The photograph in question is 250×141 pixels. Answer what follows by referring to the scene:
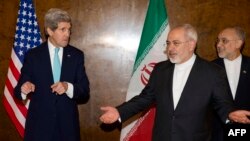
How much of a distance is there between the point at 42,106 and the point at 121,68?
136 cm

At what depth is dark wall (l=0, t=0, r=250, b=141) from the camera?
4.07 m

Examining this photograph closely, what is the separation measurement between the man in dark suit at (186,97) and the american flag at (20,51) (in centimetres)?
173

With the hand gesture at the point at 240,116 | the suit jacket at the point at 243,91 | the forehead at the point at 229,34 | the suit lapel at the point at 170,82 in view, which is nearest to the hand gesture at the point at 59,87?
the suit lapel at the point at 170,82

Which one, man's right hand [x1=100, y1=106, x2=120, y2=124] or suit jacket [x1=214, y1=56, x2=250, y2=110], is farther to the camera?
suit jacket [x1=214, y1=56, x2=250, y2=110]

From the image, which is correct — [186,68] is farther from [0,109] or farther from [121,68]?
[0,109]

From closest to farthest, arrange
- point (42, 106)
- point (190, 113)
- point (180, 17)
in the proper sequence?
1. point (190, 113)
2. point (42, 106)
3. point (180, 17)

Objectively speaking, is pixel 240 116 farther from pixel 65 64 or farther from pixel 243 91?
pixel 65 64

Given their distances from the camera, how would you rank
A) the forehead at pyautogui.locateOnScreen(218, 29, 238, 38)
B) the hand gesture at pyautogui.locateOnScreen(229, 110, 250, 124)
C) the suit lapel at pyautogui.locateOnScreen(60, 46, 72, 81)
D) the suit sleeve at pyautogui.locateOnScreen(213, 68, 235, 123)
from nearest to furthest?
the hand gesture at pyautogui.locateOnScreen(229, 110, 250, 124), the suit sleeve at pyautogui.locateOnScreen(213, 68, 235, 123), the suit lapel at pyautogui.locateOnScreen(60, 46, 72, 81), the forehead at pyautogui.locateOnScreen(218, 29, 238, 38)

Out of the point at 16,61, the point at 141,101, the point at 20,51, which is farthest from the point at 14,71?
the point at 141,101

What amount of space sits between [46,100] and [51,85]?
149 mm

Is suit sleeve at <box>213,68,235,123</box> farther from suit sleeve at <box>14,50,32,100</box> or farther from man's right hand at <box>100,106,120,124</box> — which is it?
suit sleeve at <box>14,50,32,100</box>

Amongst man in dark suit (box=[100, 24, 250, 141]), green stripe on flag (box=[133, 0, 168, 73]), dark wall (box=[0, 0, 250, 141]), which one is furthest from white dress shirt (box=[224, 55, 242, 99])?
man in dark suit (box=[100, 24, 250, 141])

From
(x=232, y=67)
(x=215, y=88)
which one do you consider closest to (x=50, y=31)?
(x=215, y=88)

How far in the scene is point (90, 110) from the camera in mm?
4172
